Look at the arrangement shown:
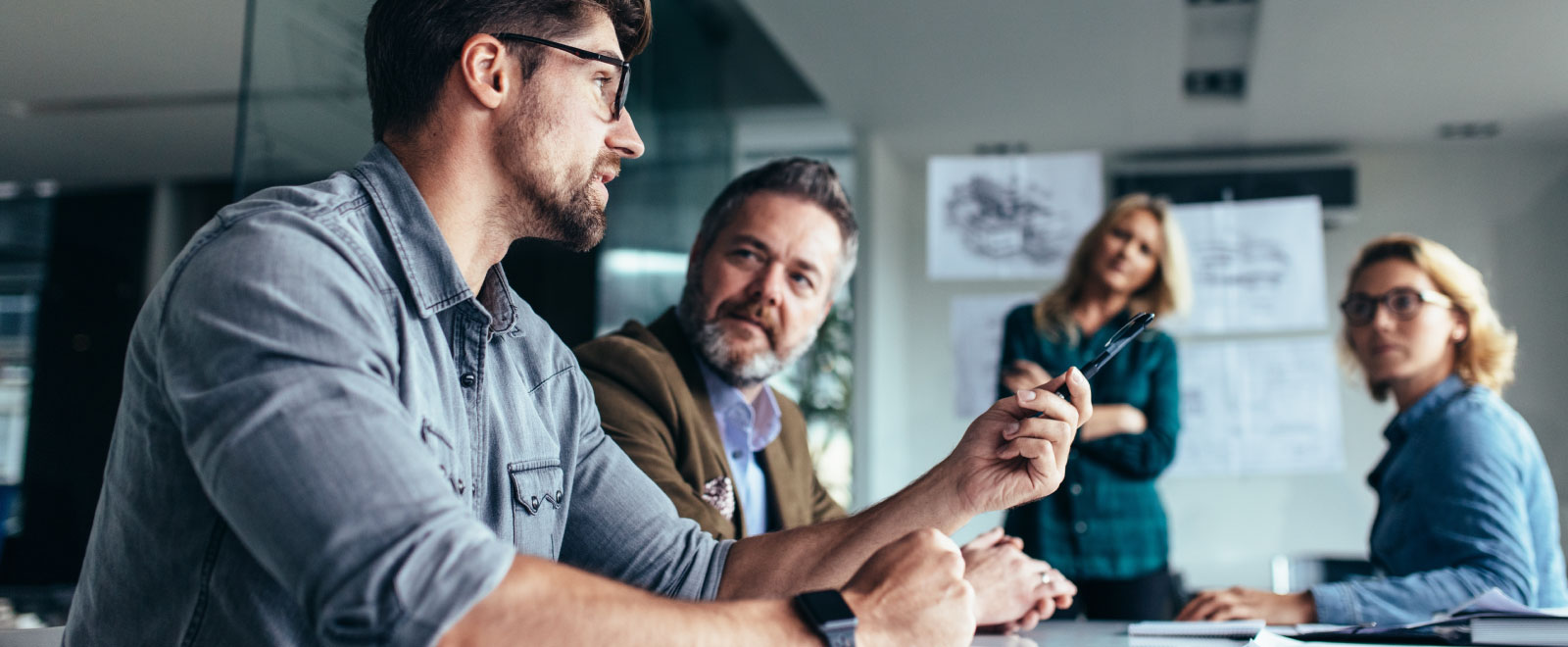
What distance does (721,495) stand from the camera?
1.62 m

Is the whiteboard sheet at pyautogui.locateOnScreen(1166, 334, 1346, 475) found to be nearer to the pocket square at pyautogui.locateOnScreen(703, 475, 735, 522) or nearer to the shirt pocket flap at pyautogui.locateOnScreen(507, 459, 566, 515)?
the pocket square at pyautogui.locateOnScreen(703, 475, 735, 522)

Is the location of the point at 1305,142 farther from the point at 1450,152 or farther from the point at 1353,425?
the point at 1353,425

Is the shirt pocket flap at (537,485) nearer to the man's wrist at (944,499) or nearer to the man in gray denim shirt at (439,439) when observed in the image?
the man in gray denim shirt at (439,439)

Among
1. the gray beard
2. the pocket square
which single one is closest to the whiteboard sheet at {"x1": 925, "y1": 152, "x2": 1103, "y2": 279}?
the gray beard

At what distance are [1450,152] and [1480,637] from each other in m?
2.99

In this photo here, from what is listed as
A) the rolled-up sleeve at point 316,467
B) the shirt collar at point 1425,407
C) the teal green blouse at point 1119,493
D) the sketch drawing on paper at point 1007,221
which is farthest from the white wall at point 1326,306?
the rolled-up sleeve at point 316,467

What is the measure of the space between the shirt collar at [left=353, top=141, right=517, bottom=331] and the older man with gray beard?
1.80ft

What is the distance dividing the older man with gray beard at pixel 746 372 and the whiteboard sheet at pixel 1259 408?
2.11 meters

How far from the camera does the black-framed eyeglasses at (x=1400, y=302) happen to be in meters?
2.29

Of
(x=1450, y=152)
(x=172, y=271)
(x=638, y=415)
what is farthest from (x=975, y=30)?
(x=172, y=271)

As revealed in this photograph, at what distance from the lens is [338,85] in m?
1.97

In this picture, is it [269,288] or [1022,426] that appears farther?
[1022,426]

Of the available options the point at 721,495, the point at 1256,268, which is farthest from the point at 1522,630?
the point at 1256,268

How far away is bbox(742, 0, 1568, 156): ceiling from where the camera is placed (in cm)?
330
